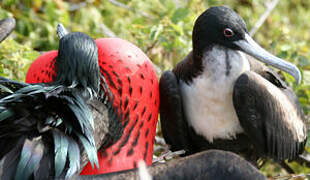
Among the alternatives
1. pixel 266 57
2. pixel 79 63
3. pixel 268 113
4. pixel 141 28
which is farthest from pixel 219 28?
pixel 141 28

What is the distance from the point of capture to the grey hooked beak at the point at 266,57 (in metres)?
1.59

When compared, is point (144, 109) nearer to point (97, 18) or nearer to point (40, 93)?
point (40, 93)

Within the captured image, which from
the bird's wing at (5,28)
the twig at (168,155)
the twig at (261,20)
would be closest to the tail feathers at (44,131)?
the bird's wing at (5,28)

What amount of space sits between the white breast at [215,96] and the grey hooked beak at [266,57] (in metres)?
0.06

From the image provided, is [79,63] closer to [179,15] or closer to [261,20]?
[179,15]

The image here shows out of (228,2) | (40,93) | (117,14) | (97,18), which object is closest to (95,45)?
(40,93)

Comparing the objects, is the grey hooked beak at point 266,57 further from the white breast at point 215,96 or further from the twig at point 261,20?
the twig at point 261,20

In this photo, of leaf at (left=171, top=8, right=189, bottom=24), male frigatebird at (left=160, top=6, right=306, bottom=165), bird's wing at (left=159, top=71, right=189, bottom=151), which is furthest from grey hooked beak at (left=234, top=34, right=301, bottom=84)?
leaf at (left=171, top=8, right=189, bottom=24)

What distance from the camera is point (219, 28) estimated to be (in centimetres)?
167

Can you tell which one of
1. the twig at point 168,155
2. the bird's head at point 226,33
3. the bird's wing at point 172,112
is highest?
the bird's head at point 226,33

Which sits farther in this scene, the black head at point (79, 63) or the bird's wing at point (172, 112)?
the bird's wing at point (172, 112)

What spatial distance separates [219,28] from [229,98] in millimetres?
255

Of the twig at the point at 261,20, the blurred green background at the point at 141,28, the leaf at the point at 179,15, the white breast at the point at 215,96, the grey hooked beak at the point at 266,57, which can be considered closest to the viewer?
the grey hooked beak at the point at 266,57

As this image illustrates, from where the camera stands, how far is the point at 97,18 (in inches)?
107
